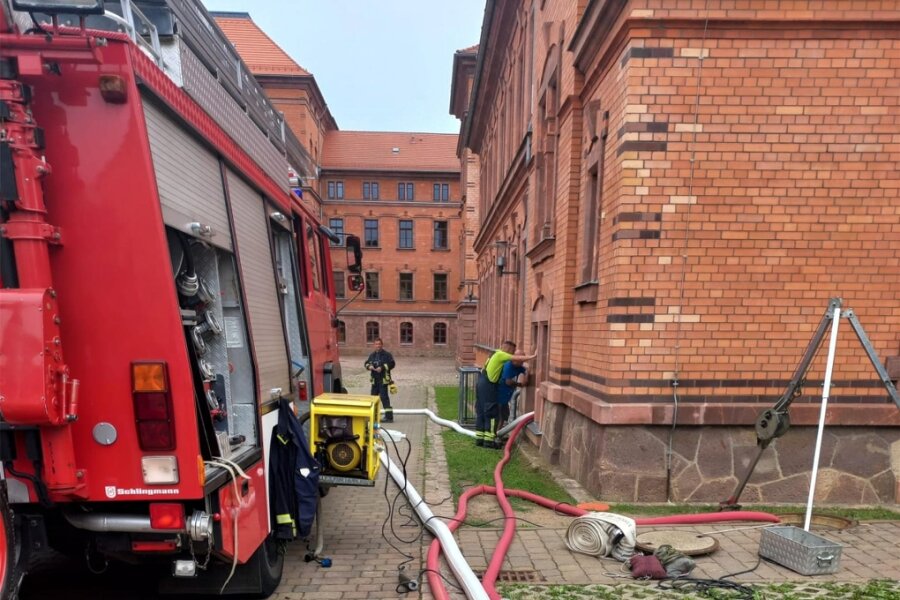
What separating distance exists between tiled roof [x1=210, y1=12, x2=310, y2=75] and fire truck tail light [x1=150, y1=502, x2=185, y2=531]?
35360 mm

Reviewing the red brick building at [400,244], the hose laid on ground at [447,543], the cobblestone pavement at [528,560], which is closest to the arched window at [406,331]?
the red brick building at [400,244]

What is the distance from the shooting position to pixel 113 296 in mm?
2348

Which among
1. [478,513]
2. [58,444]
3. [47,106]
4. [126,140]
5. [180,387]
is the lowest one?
[478,513]

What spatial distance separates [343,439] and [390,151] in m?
41.5

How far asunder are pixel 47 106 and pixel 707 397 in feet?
17.7

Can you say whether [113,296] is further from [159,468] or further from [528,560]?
[528,560]

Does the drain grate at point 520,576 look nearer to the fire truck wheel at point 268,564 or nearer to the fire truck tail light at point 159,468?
the fire truck wheel at point 268,564

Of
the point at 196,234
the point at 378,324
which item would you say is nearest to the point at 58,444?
the point at 196,234

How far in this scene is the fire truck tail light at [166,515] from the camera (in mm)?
2498

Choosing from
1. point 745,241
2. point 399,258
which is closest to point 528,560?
point 745,241

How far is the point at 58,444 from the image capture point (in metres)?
2.31

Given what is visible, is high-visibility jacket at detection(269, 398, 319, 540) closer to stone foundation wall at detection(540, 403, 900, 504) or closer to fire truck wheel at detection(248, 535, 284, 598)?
fire truck wheel at detection(248, 535, 284, 598)

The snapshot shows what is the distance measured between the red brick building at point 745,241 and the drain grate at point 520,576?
65.2 inches

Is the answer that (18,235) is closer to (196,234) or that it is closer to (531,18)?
(196,234)
